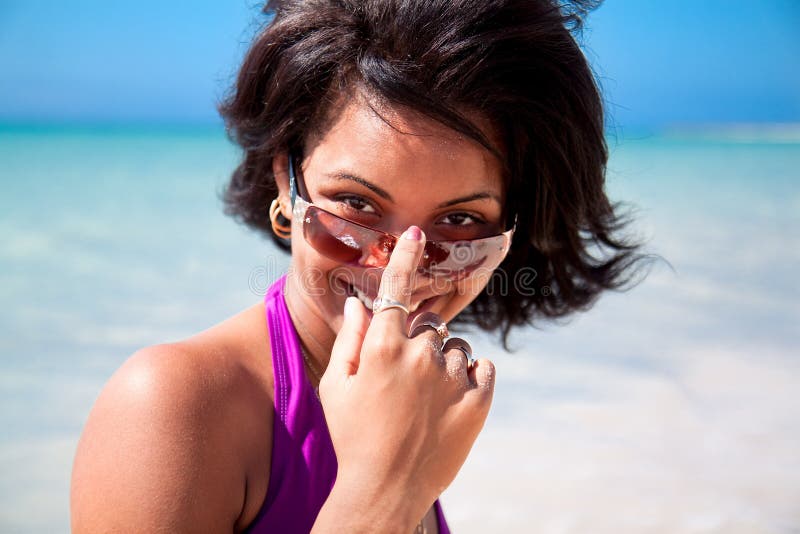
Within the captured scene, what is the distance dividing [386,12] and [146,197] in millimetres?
13402

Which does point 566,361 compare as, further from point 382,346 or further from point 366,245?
point 382,346

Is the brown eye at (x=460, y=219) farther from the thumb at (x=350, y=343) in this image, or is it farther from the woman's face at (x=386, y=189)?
the thumb at (x=350, y=343)

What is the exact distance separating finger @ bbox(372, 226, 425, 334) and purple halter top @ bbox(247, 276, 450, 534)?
496mm

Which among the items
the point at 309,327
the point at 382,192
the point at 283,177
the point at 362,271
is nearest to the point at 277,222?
the point at 283,177

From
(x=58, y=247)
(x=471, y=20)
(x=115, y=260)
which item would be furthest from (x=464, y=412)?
(x=58, y=247)

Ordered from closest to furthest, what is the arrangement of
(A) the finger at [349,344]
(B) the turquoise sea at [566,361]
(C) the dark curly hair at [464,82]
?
(A) the finger at [349,344] → (C) the dark curly hair at [464,82] → (B) the turquoise sea at [566,361]

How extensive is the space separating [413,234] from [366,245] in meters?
0.24

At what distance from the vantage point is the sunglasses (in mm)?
2299

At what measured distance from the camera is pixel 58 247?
10195 millimetres

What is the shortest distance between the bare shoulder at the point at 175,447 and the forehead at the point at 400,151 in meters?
0.68

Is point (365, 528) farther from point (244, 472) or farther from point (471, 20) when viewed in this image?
point (471, 20)

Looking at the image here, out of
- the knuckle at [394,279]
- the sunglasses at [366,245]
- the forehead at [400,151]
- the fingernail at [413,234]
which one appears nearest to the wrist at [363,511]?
the knuckle at [394,279]

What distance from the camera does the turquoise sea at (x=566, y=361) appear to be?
178 inches

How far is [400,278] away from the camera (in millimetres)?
1983
